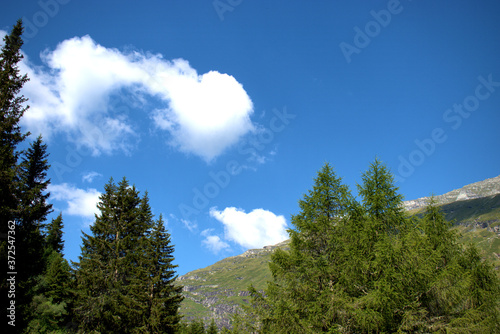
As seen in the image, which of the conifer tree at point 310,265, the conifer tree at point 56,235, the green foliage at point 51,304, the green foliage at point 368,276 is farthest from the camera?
the conifer tree at point 56,235

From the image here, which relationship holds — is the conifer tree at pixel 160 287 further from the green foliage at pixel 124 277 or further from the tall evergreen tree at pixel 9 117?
the tall evergreen tree at pixel 9 117

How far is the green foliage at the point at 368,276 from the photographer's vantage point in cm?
1199

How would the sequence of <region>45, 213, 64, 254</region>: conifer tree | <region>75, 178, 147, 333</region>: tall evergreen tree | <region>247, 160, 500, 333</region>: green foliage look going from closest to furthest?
<region>247, 160, 500, 333</region>: green foliage, <region>75, 178, 147, 333</region>: tall evergreen tree, <region>45, 213, 64, 254</region>: conifer tree

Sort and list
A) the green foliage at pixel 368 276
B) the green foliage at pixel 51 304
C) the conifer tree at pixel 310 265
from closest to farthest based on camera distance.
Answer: the green foliage at pixel 368 276, the conifer tree at pixel 310 265, the green foliage at pixel 51 304

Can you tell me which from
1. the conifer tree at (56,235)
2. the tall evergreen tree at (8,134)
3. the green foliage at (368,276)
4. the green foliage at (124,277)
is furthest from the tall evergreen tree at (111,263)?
the conifer tree at (56,235)

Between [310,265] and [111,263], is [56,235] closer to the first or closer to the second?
[111,263]

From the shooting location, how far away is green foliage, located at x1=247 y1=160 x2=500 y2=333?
12.0m

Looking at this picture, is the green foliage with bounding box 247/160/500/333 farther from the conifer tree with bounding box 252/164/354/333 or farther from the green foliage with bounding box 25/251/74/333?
the green foliage with bounding box 25/251/74/333

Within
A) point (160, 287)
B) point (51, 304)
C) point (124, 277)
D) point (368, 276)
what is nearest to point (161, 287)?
point (160, 287)

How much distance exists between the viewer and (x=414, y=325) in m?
11.7

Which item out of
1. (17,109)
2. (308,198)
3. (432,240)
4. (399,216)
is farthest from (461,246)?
(17,109)

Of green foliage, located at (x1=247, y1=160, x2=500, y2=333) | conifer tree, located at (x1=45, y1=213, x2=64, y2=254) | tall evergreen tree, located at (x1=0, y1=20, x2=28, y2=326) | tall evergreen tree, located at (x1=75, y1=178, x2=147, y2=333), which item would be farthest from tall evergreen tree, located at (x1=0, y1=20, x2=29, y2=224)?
conifer tree, located at (x1=45, y1=213, x2=64, y2=254)

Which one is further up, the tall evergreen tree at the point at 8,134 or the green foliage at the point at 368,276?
the tall evergreen tree at the point at 8,134

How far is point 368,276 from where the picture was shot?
43.8 feet
